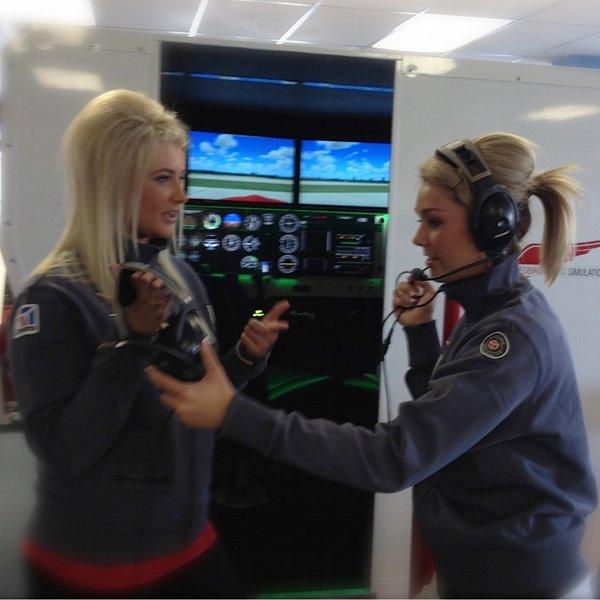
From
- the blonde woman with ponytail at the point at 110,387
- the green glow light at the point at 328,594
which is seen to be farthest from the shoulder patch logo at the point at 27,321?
the green glow light at the point at 328,594

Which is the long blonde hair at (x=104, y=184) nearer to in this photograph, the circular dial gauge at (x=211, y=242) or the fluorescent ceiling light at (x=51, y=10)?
the circular dial gauge at (x=211, y=242)

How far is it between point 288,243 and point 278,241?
0.03 metres

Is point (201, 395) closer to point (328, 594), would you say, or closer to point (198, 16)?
point (328, 594)

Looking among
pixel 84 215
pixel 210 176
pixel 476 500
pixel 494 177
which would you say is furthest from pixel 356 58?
pixel 476 500

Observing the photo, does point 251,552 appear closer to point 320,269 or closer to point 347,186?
point 320,269

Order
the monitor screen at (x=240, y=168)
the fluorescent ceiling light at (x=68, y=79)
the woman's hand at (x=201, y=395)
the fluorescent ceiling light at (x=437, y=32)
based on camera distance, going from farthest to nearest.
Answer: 1. the fluorescent ceiling light at (x=437, y=32)
2. the monitor screen at (x=240, y=168)
3. the fluorescent ceiling light at (x=68, y=79)
4. the woman's hand at (x=201, y=395)

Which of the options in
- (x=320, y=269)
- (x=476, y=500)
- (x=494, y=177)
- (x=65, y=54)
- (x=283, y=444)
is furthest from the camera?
(x=320, y=269)

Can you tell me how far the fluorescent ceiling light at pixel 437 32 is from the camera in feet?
17.9

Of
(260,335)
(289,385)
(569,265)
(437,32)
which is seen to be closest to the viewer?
(260,335)

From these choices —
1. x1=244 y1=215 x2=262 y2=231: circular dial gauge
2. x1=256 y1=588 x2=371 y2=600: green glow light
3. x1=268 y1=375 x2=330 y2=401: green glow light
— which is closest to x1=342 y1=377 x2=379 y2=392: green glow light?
x1=268 y1=375 x2=330 y2=401: green glow light

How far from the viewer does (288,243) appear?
2.11m

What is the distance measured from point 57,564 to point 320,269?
3.97 ft

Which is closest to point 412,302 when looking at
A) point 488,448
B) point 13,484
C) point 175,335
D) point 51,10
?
point 488,448

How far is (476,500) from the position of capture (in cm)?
101
